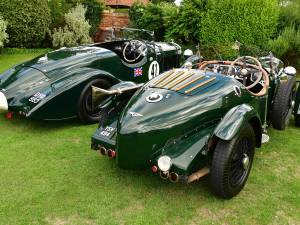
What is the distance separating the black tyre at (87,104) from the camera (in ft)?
17.2

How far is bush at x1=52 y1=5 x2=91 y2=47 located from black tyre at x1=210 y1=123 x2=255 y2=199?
9426 mm

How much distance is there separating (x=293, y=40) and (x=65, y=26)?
7099 millimetres

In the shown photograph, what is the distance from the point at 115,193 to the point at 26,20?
8803 millimetres

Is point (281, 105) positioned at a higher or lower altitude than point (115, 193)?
higher

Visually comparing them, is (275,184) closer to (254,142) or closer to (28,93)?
(254,142)

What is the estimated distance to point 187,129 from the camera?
3.42m

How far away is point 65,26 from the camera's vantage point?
12062 mm

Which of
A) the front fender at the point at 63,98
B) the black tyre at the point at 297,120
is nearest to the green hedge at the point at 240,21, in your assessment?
the black tyre at the point at 297,120

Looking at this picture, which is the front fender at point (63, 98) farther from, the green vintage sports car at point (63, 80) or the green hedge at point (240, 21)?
the green hedge at point (240, 21)

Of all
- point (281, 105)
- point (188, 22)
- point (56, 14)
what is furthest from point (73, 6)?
point (281, 105)

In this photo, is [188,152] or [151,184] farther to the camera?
[151,184]

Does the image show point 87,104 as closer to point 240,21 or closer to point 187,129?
point 187,129

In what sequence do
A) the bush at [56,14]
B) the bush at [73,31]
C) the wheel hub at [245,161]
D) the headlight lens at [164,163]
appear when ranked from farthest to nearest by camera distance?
1. the bush at [56,14]
2. the bush at [73,31]
3. the wheel hub at [245,161]
4. the headlight lens at [164,163]

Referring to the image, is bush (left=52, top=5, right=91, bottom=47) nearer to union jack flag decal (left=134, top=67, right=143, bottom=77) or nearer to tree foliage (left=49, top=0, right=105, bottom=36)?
tree foliage (left=49, top=0, right=105, bottom=36)
